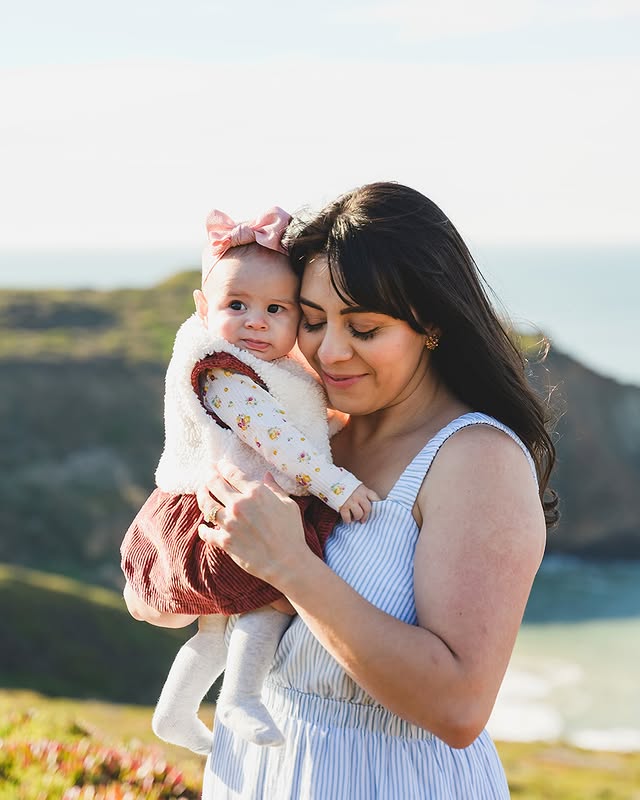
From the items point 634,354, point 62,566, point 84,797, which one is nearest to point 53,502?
point 62,566

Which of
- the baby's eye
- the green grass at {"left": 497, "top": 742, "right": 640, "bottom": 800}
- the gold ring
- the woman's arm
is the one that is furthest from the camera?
the green grass at {"left": 497, "top": 742, "right": 640, "bottom": 800}

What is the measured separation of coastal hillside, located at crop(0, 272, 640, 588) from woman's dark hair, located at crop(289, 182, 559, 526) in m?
22.1

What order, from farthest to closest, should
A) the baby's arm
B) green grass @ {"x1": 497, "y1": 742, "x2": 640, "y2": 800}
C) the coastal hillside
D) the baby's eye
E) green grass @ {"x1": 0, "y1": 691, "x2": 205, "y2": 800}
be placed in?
the coastal hillside → green grass @ {"x1": 497, "y1": 742, "x2": 640, "y2": 800} → green grass @ {"x1": 0, "y1": 691, "x2": 205, "y2": 800} → the baby's eye → the baby's arm

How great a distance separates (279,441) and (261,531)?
2.01 ft

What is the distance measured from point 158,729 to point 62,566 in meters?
31.2

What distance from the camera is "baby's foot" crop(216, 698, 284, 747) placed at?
318 centimetres

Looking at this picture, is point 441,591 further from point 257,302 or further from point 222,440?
point 257,302

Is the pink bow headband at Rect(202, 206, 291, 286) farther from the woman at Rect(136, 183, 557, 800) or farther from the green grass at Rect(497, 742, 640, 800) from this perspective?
the green grass at Rect(497, 742, 640, 800)

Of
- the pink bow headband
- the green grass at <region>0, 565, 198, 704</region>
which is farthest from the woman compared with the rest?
the green grass at <region>0, 565, 198, 704</region>

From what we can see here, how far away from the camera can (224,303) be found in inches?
149

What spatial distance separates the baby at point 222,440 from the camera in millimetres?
3395

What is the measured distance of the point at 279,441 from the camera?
353 cm

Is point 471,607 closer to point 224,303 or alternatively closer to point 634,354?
point 224,303

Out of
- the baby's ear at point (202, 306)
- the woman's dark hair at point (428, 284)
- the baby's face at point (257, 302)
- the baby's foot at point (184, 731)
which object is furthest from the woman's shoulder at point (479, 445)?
the baby's foot at point (184, 731)
